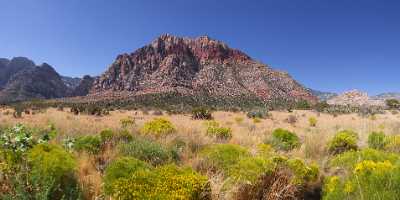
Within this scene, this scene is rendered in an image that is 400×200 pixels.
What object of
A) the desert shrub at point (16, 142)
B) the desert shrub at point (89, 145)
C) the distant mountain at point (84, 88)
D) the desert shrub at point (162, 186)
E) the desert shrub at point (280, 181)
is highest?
the distant mountain at point (84, 88)

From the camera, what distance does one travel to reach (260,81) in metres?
88.5

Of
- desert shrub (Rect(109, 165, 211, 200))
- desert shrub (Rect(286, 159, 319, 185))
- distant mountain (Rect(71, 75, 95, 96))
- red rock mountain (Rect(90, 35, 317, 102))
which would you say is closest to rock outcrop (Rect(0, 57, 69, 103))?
distant mountain (Rect(71, 75, 95, 96))

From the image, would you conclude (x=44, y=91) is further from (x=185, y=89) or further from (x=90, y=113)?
(x=90, y=113)

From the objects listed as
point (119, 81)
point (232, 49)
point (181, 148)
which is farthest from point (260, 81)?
point (181, 148)

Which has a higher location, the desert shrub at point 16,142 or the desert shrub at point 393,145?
the desert shrub at point 16,142

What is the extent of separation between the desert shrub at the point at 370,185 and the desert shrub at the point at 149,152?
3.03m

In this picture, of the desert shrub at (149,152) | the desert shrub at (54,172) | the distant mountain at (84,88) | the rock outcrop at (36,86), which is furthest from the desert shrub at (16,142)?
the rock outcrop at (36,86)

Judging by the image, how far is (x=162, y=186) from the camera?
4.59 meters

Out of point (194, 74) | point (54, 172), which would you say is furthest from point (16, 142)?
point (194, 74)

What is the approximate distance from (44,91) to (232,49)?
7518 centimetres

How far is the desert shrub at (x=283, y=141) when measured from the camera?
1021cm

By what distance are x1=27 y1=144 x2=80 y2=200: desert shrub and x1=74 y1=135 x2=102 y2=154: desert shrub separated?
1974mm

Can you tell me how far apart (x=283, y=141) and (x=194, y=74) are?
87882 mm

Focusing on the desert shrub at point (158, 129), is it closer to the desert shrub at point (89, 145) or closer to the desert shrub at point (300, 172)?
the desert shrub at point (89, 145)
